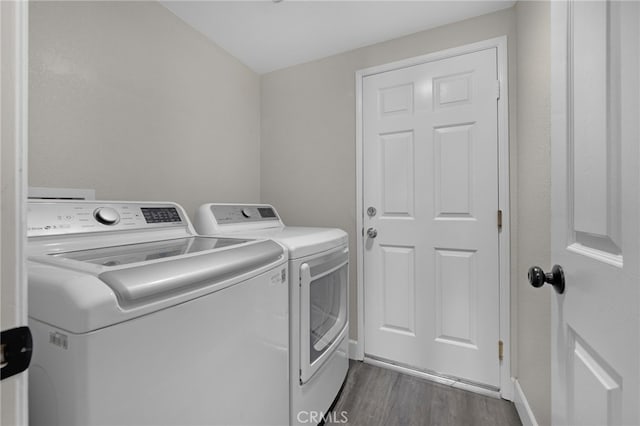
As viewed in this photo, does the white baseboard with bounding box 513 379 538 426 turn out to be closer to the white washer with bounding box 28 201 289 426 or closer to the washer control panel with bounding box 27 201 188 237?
the white washer with bounding box 28 201 289 426

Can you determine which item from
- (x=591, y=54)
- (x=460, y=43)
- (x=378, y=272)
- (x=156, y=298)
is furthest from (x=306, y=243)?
(x=460, y=43)

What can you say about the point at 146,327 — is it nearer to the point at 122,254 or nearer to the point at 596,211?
the point at 122,254

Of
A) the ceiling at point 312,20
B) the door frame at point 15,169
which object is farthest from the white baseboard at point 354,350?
the ceiling at point 312,20

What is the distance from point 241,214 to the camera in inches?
69.6

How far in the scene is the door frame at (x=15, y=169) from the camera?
Result: 34 centimetres

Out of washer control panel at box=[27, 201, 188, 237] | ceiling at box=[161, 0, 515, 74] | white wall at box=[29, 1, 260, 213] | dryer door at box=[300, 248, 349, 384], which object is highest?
ceiling at box=[161, 0, 515, 74]

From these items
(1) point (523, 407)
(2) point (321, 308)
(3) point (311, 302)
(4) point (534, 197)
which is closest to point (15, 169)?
(3) point (311, 302)

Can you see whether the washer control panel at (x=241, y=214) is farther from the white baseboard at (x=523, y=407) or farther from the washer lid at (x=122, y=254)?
the white baseboard at (x=523, y=407)

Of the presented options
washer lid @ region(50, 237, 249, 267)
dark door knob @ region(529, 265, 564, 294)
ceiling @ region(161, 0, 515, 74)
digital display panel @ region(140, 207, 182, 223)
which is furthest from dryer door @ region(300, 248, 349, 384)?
ceiling @ region(161, 0, 515, 74)

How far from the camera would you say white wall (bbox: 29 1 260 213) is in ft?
3.91

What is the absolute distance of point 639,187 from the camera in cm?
41

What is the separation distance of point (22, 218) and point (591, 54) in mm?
1002

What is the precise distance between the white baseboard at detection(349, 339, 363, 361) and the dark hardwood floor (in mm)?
183

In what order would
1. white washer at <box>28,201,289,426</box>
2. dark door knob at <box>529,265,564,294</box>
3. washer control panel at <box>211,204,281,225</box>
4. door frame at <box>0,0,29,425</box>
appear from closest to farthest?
1. door frame at <box>0,0,29,425</box>
2. white washer at <box>28,201,289,426</box>
3. dark door knob at <box>529,265,564,294</box>
4. washer control panel at <box>211,204,281,225</box>
